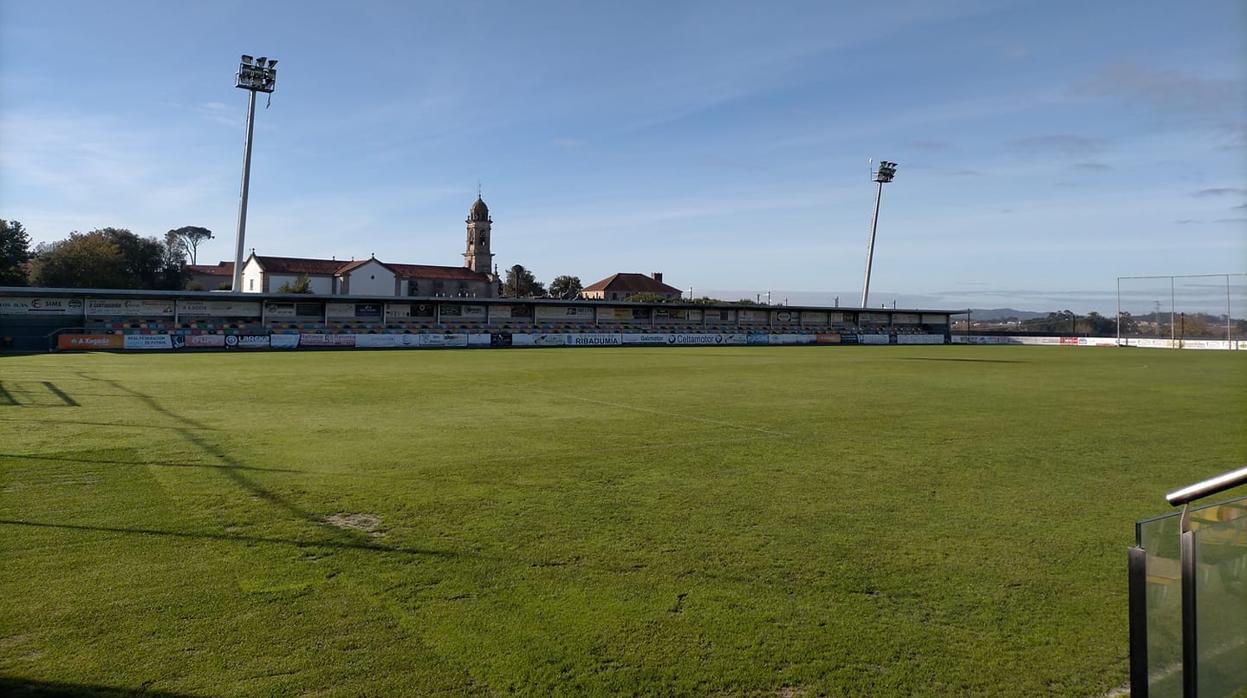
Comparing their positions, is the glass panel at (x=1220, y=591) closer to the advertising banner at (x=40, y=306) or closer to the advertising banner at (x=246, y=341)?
the advertising banner at (x=246, y=341)

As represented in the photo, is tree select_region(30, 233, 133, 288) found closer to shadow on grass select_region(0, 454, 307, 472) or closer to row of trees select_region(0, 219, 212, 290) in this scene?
row of trees select_region(0, 219, 212, 290)

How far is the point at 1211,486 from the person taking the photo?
2.66 m

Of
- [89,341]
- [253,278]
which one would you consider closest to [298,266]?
[253,278]

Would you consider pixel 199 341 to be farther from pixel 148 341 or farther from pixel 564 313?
pixel 564 313

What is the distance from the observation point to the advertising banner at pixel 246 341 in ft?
134

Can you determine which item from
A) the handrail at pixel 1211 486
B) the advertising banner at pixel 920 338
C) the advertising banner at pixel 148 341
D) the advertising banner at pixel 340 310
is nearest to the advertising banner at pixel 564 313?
the advertising banner at pixel 340 310

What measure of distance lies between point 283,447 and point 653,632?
26.1 feet

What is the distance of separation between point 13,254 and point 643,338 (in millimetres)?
57136

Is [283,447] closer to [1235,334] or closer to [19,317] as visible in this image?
[19,317]

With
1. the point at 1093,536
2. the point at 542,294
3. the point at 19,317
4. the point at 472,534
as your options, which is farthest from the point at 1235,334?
the point at 542,294

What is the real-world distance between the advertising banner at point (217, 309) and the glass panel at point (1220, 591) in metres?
48.0

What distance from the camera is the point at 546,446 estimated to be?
11438 mm

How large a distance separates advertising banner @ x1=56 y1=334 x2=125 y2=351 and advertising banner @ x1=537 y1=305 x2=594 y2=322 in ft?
85.5

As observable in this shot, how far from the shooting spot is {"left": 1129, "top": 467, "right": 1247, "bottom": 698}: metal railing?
120 inches
